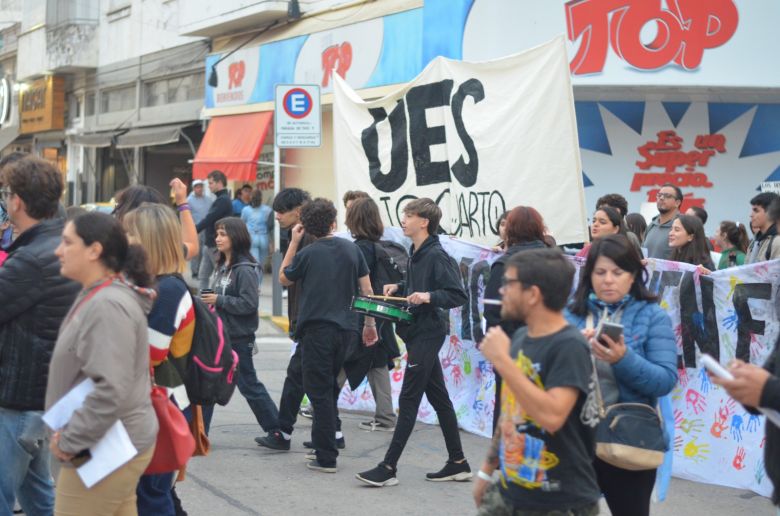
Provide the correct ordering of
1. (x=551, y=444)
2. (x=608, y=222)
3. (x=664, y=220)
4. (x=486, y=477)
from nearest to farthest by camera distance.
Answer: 1. (x=551, y=444)
2. (x=486, y=477)
3. (x=608, y=222)
4. (x=664, y=220)

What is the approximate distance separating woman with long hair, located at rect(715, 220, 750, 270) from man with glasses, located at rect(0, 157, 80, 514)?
6.43 metres

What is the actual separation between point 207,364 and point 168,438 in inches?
22.3

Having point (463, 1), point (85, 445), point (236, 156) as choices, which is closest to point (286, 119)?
point (463, 1)

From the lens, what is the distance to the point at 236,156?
22.0m

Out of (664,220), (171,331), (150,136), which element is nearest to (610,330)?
(171,331)

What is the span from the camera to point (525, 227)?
20.2 feet

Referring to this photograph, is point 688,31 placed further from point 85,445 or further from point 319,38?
point 85,445

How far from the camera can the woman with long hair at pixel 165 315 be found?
4.52 m

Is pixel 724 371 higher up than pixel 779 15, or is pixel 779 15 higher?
pixel 779 15

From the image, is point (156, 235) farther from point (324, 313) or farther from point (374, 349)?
point (374, 349)

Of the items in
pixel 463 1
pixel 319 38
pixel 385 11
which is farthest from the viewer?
pixel 319 38

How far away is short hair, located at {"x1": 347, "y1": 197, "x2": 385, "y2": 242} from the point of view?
7523 mm

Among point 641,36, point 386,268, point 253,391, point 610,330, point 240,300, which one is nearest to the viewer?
point 610,330

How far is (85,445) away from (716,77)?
1278cm
